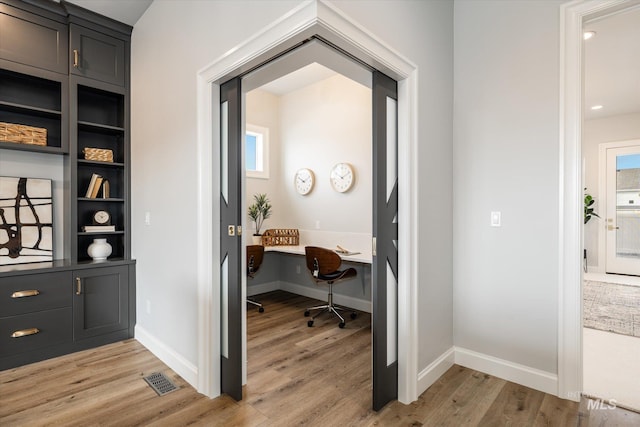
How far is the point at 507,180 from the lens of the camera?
7.82 ft

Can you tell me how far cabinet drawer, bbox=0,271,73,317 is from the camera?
2.53 meters

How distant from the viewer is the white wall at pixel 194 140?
2123 mm

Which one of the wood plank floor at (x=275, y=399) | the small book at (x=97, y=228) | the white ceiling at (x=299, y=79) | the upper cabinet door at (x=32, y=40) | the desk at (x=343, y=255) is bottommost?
the wood plank floor at (x=275, y=399)

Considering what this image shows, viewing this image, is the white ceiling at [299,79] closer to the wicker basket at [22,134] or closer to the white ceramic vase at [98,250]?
the wicker basket at [22,134]

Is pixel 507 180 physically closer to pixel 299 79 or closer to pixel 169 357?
pixel 169 357

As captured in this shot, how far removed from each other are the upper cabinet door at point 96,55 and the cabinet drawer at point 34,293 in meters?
1.84

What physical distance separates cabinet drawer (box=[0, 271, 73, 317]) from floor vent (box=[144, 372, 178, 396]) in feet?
3.55

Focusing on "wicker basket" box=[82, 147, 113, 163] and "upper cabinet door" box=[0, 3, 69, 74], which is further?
"wicker basket" box=[82, 147, 113, 163]

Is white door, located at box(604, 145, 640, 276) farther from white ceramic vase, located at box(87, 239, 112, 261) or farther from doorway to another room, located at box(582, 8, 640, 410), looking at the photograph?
white ceramic vase, located at box(87, 239, 112, 261)

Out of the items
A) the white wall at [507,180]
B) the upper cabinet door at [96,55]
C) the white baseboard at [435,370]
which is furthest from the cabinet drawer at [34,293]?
the white wall at [507,180]

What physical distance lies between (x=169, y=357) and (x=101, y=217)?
5.24ft

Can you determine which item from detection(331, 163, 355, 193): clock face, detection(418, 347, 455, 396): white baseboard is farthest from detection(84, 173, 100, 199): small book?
detection(418, 347, 455, 396): white baseboard

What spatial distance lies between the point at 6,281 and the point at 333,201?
3.38m

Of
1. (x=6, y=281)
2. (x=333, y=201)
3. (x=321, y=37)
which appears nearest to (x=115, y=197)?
(x=6, y=281)
